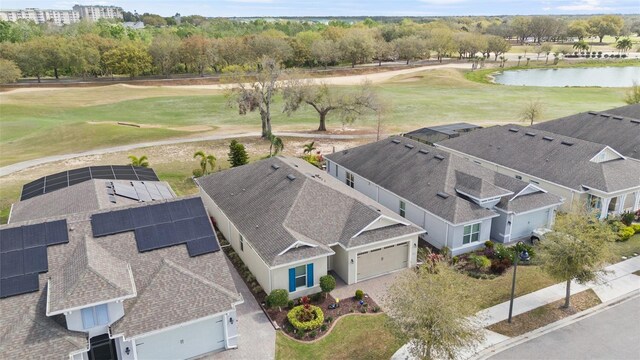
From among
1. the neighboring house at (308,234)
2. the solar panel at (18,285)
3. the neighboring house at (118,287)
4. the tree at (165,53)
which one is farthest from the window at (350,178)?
the tree at (165,53)

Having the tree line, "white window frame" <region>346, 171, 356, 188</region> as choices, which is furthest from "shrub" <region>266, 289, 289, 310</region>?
the tree line

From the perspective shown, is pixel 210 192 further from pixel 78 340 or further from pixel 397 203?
pixel 78 340

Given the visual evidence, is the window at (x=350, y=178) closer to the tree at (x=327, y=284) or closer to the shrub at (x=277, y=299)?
the tree at (x=327, y=284)

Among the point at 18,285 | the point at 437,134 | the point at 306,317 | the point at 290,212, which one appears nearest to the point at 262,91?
the point at 437,134

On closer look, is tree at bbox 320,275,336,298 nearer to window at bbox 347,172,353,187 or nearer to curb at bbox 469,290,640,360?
curb at bbox 469,290,640,360

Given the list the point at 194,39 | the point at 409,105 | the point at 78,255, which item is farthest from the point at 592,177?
the point at 194,39
